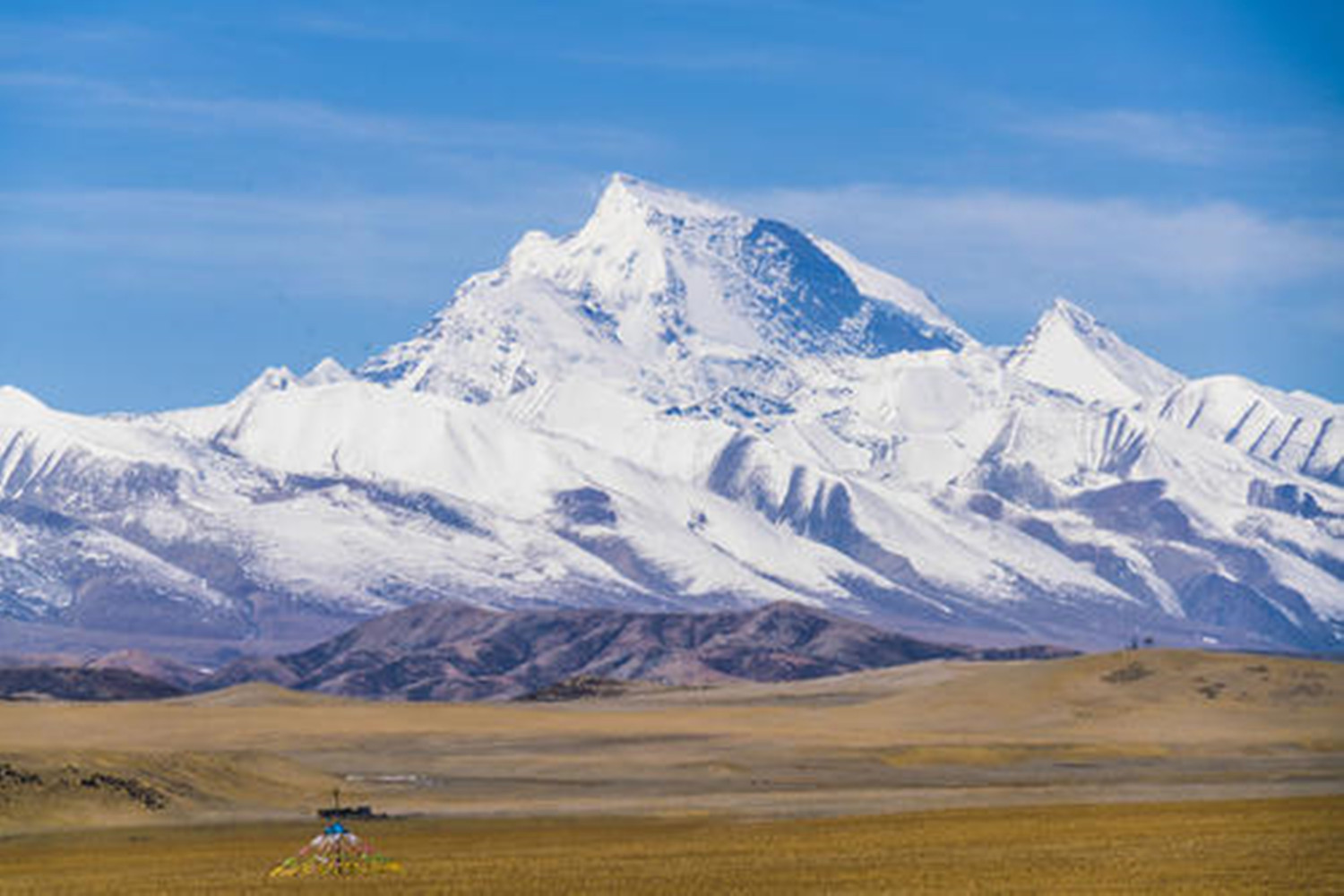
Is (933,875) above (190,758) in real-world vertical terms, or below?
below

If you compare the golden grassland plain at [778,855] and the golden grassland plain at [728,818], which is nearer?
the golden grassland plain at [778,855]

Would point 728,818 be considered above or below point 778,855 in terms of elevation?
above

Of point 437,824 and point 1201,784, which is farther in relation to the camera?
point 1201,784

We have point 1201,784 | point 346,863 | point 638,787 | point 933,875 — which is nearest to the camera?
point 933,875

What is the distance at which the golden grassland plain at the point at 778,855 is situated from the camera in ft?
266

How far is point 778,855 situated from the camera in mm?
95188

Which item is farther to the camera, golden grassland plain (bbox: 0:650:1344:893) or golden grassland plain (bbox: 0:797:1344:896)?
golden grassland plain (bbox: 0:650:1344:893)

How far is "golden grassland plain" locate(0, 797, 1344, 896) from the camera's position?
81.1 m

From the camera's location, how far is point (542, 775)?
168m

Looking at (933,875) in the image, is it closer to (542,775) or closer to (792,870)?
(792,870)

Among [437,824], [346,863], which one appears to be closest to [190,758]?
[437,824]

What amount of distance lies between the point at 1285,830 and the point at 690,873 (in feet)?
80.6

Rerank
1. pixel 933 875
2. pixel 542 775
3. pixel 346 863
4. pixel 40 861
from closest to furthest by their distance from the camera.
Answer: pixel 933 875, pixel 346 863, pixel 40 861, pixel 542 775

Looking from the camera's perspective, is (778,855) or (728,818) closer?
(778,855)
